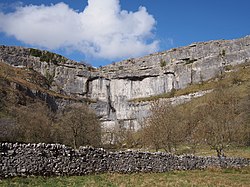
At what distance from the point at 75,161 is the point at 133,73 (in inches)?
3317

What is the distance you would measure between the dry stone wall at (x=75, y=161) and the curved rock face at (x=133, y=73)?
65.3 m

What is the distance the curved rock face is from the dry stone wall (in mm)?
65348

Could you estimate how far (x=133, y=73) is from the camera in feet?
331

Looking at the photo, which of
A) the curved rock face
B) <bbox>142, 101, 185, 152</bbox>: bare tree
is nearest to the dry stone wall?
<bbox>142, 101, 185, 152</bbox>: bare tree

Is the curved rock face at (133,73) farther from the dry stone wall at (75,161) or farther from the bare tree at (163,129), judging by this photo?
the dry stone wall at (75,161)

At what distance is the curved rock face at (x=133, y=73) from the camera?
3580 inches

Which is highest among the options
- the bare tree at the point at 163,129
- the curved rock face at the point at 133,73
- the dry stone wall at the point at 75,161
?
the curved rock face at the point at 133,73

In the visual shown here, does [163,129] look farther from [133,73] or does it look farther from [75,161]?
[133,73]

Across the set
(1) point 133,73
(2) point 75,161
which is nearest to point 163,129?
(2) point 75,161

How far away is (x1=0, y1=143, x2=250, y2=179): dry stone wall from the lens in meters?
15.2

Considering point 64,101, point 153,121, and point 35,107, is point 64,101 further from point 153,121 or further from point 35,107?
point 153,121

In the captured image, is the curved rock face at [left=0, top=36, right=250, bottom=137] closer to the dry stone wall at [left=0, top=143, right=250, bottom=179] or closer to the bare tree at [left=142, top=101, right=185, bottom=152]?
the bare tree at [left=142, top=101, right=185, bottom=152]

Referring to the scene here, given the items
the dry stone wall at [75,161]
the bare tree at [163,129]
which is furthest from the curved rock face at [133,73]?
the dry stone wall at [75,161]

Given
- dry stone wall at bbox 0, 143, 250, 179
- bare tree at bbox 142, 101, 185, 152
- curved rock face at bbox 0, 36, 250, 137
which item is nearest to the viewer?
dry stone wall at bbox 0, 143, 250, 179
